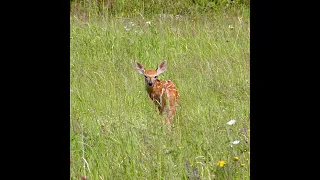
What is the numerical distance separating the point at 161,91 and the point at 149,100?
0.18 m

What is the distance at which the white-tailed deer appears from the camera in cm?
590

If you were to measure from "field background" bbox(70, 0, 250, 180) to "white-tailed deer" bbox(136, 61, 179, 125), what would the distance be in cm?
10

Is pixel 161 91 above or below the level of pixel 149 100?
above

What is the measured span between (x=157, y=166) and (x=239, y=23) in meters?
5.64

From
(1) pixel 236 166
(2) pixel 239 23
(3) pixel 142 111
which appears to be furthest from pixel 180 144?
(2) pixel 239 23

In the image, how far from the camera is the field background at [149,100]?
3.85 meters

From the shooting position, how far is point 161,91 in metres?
6.34

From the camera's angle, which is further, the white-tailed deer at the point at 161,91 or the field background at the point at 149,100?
the white-tailed deer at the point at 161,91

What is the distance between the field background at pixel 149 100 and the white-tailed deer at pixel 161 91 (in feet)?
0.34

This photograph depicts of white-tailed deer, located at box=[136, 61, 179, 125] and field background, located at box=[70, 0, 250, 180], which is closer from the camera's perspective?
field background, located at box=[70, 0, 250, 180]

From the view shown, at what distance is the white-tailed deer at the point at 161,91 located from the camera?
232 inches
